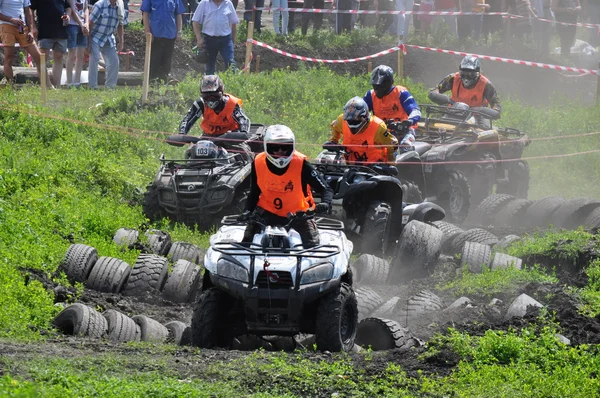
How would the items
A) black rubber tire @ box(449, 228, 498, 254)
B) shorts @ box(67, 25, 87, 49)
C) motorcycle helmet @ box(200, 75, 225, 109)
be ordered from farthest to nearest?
shorts @ box(67, 25, 87, 49)
motorcycle helmet @ box(200, 75, 225, 109)
black rubber tire @ box(449, 228, 498, 254)

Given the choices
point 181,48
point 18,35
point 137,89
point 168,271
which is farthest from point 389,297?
point 181,48

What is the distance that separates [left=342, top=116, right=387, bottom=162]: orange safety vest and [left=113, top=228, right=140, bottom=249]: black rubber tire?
3.11 m

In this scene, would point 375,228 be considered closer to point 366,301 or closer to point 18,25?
point 366,301

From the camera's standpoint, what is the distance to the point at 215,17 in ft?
73.9

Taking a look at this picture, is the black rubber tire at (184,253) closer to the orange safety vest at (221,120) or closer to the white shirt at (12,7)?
the orange safety vest at (221,120)

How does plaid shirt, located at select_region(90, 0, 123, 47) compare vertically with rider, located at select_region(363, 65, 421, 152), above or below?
above

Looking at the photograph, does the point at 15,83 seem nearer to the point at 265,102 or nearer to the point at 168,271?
the point at 265,102

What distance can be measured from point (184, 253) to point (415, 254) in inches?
114

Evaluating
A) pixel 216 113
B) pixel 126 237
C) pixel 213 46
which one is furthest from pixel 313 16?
pixel 126 237

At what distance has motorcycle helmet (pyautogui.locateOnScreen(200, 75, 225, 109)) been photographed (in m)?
16.1

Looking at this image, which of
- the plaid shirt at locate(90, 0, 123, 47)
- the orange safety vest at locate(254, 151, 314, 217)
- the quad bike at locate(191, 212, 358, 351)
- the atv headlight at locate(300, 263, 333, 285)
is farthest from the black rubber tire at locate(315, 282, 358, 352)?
the plaid shirt at locate(90, 0, 123, 47)

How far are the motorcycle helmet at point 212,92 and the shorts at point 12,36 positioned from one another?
4.98 meters

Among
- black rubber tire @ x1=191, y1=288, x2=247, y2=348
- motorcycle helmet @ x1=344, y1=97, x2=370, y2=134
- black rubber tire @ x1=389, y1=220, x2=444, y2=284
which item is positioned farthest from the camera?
motorcycle helmet @ x1=344, y1=97, x2=370, y2=134

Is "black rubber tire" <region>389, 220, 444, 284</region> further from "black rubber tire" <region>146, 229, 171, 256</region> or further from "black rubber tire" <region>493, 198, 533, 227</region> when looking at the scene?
"black rubber tire" <region>493, 198, 533, 227</region>
